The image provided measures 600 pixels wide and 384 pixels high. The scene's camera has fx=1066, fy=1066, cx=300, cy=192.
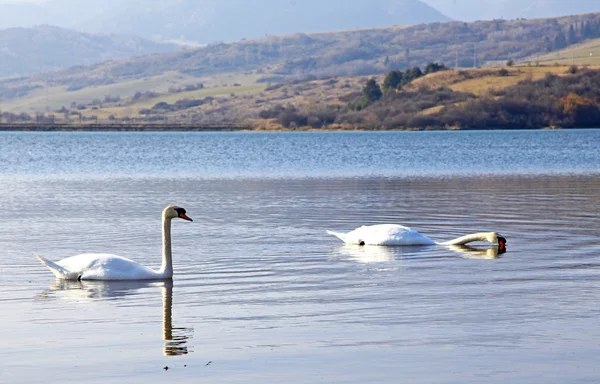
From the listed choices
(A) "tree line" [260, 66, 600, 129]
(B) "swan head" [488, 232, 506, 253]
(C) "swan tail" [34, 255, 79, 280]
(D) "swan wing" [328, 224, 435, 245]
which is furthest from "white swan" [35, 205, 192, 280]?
(A) "tree line" [260, 66, 600, 129]

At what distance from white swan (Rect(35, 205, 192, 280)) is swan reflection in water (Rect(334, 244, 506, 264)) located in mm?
4001

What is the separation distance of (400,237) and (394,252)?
0.73m

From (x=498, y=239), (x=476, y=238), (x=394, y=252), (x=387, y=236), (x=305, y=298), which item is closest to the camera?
(x=305, y=298)

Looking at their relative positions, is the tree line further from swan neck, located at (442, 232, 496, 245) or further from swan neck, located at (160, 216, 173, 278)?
swan neck, located at (160, 216, 173, 278)

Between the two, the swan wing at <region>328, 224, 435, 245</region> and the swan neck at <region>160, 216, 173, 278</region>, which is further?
the swan wing at <region>328, 224, 435, 245</region>

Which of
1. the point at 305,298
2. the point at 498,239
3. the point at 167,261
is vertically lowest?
the point at 305,298

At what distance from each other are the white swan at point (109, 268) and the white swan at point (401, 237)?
552 centimetres

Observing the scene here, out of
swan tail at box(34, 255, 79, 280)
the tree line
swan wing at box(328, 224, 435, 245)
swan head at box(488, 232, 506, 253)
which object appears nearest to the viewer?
swan tail at box(34, 255, 79, 280)

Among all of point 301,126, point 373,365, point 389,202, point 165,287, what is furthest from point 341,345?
point 301,126

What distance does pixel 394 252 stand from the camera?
790 inches

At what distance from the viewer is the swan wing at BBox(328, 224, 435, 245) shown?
816 inches

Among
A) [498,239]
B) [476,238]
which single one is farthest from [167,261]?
[498,239]

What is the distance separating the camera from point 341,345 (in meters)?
11.6

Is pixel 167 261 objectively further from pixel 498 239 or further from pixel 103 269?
pixel 498 239
